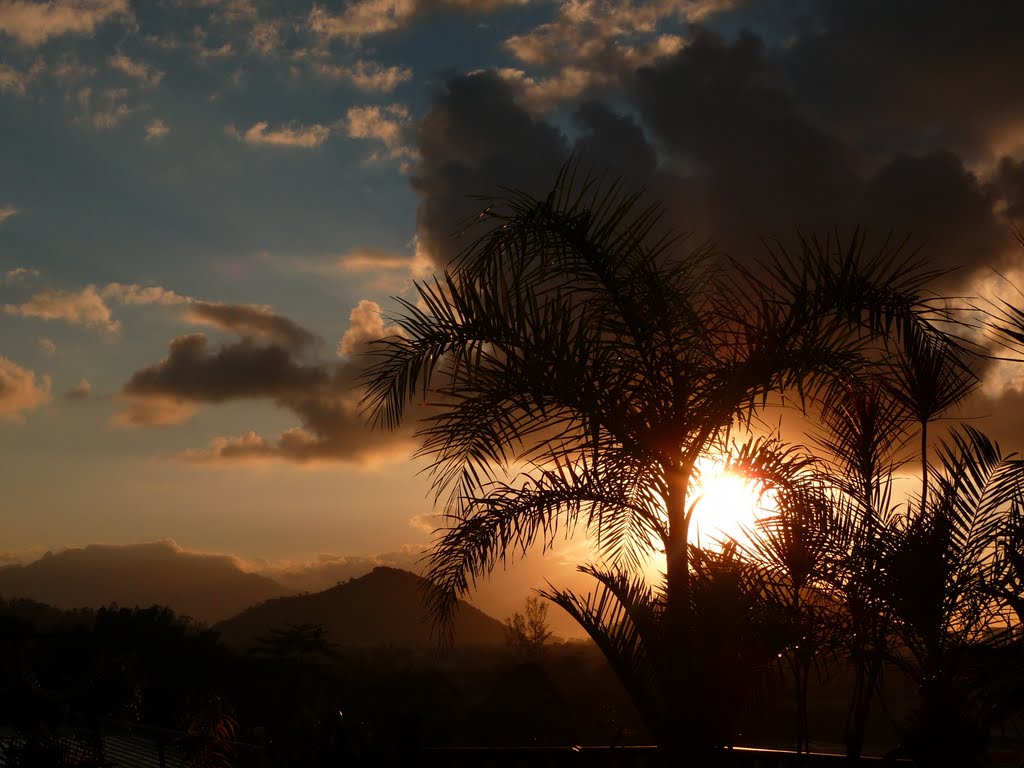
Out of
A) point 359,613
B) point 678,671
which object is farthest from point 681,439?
point 359,613

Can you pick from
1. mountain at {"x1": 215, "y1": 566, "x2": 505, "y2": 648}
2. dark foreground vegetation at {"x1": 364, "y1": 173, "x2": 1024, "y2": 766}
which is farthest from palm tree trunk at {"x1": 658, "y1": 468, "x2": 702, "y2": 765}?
mountain at {"x1": 215, "y1": 566, "x2": 505, "y2": 648}

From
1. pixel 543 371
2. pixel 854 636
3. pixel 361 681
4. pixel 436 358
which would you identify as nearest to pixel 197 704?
pixel 436 358

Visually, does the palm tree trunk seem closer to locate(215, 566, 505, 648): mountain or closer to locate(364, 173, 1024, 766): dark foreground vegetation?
locate(364, 173, 1024, 766): dark foreground vegetation

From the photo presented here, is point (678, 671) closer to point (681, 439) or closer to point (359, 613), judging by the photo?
point (681, 439)

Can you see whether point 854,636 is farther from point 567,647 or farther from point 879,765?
point 567,647

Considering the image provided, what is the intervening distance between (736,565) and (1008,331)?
2.29m

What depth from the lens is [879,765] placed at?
20.8 feet

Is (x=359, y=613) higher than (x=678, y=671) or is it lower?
lower

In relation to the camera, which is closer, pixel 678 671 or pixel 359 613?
pixel 678 671

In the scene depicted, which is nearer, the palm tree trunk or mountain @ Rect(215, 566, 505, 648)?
the palm tree trunk

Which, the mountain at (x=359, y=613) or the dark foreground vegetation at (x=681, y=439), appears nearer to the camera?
the dark foreground vegetation at (x=681, y=439)

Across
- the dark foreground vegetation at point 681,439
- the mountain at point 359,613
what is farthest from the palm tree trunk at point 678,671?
the mountain at point 359,613

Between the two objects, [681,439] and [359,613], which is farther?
[359,613]

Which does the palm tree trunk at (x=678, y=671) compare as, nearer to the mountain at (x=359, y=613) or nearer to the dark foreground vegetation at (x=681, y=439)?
the dark foreground vegetation at (x=681, y=439)
